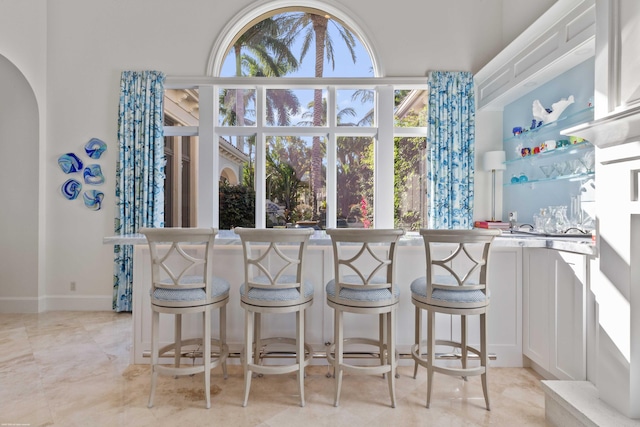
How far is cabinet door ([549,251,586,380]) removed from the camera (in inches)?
78.5

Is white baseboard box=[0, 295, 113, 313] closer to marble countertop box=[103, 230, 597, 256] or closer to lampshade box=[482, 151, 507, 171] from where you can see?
marble countertop box=[103, 230, 597, 256]

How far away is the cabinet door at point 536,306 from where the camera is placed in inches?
89.6

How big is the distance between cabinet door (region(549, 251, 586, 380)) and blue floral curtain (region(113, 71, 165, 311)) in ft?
13.1

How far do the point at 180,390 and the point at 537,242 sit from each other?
2.66 meters

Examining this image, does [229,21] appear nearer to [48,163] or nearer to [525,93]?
[48,163]

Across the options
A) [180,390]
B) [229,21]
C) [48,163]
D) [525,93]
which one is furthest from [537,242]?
[48,163]

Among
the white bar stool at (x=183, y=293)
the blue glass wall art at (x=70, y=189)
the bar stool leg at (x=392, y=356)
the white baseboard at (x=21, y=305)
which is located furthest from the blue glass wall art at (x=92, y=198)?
the bar stool leg at (x=392, y=356)

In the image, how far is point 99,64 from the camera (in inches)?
161

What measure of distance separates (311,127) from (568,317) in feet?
10.9

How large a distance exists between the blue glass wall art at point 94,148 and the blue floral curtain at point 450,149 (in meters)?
4.11

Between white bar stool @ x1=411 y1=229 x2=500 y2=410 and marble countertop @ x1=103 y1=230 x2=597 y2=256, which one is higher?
marble countertop @ x1=103 y1=230 x2=597 y2=256

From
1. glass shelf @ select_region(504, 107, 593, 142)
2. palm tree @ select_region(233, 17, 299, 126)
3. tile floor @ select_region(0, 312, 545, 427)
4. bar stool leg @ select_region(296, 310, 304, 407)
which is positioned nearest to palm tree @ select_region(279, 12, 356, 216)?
palm tree @ select_region(233, 17, 299, 126)

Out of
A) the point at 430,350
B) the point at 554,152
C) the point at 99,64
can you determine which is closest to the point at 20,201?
the point at 99,64

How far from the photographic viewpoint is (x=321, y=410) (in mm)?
1985
